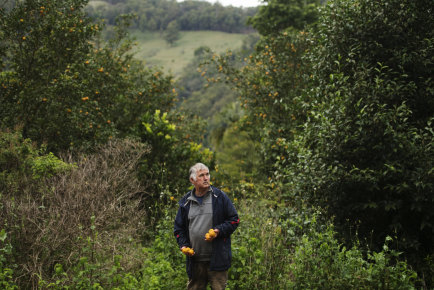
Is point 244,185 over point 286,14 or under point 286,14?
under

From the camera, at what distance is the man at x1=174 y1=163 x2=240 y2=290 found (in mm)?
3832

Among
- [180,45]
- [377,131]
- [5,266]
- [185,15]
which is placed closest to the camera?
[5,266]

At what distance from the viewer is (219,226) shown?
3.78 m

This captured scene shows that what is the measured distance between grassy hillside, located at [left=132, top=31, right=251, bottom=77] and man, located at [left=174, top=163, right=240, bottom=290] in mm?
91477

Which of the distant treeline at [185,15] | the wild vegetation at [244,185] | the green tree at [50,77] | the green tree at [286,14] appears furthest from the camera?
the distant treeline at [185,15]

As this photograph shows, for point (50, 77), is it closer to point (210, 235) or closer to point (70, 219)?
point (70, 219)

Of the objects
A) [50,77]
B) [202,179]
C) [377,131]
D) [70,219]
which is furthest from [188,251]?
[50,77]

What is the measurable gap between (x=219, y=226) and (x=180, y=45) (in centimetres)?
11044

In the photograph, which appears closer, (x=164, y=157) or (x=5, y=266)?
(x=5, y=266)

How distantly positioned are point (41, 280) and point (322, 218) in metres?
3.90

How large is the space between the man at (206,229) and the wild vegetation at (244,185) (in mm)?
643

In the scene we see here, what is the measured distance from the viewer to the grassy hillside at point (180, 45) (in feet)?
321

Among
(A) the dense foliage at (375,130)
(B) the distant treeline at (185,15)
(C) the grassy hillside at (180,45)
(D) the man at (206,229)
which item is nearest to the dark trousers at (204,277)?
(D) the man at (206,229)

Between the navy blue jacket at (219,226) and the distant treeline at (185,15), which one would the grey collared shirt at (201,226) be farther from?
the distant treeline at (185,15)
